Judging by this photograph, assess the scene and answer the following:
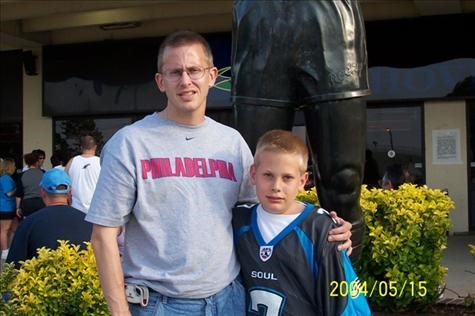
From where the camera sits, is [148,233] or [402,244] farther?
[402,244]

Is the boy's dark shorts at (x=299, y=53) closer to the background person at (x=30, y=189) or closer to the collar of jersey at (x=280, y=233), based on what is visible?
the collar of jersey at (x=280, y=233)

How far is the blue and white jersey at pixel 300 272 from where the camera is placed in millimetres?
1865

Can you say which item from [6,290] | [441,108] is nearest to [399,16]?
[441,108]

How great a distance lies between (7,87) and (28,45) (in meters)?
1.15

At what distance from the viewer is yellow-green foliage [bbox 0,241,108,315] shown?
325 centimetres

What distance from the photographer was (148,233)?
6.05 feet

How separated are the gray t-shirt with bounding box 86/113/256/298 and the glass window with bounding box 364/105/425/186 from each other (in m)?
9.40

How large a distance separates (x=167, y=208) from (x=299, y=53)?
3.70ft

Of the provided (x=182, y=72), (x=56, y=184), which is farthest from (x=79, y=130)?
(x=182, y=72)

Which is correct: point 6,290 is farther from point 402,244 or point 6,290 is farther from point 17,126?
point 17,126

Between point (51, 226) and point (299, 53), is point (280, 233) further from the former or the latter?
point (51, 226)

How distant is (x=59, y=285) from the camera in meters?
3.31
